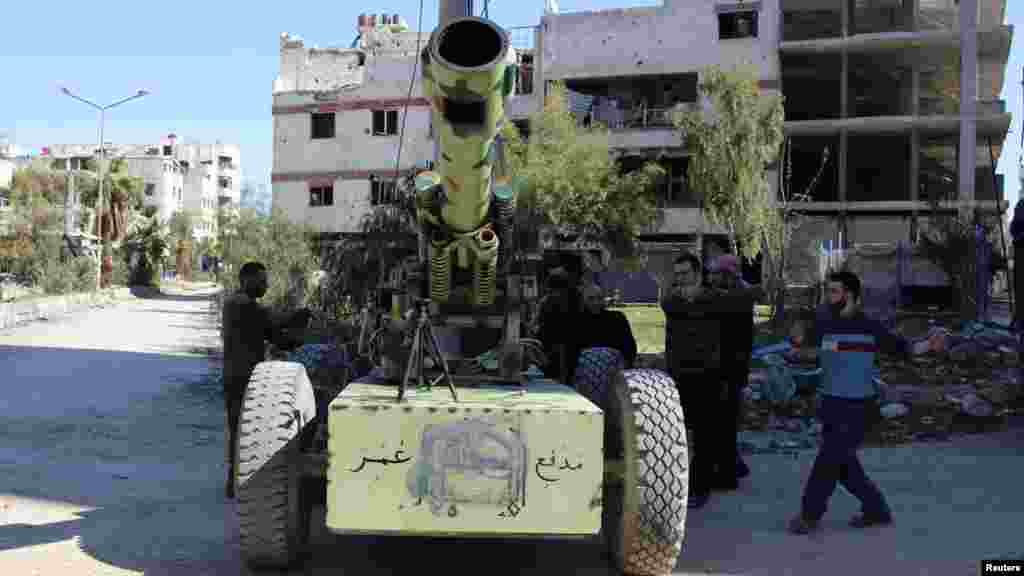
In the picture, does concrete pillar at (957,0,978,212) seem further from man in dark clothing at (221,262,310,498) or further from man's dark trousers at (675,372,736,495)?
man in dark clothing at (221,262,310,498)

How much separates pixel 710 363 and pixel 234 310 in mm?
2984

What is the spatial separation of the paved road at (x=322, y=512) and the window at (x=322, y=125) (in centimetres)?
2844

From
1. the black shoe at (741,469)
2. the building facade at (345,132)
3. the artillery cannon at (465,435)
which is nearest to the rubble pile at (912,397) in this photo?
the black shoe at (741,469)

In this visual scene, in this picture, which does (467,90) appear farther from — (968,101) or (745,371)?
(968,101)

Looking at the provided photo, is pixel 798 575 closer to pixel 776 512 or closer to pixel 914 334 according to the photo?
pixel 776 512

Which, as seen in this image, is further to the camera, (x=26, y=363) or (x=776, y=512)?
(x=26, y=363)

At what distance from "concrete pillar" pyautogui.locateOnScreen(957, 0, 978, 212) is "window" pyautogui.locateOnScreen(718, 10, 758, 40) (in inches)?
227

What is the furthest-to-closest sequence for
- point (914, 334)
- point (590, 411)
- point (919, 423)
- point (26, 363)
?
point (914, 334), point (26, 363), point (919, 423), point (590, 411)

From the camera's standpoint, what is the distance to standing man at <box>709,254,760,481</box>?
6891mm

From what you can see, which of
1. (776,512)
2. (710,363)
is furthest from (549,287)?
(776,512)

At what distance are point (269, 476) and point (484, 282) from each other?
1.64 m

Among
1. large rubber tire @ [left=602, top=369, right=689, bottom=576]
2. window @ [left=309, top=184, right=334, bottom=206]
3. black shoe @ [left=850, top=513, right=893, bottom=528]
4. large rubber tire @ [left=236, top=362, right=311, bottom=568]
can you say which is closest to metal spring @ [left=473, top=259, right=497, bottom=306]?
large rubber tire @ [left=602, top=369, right=689, bottom=576]

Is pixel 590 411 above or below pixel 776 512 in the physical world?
above

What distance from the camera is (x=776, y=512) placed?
262 inches
